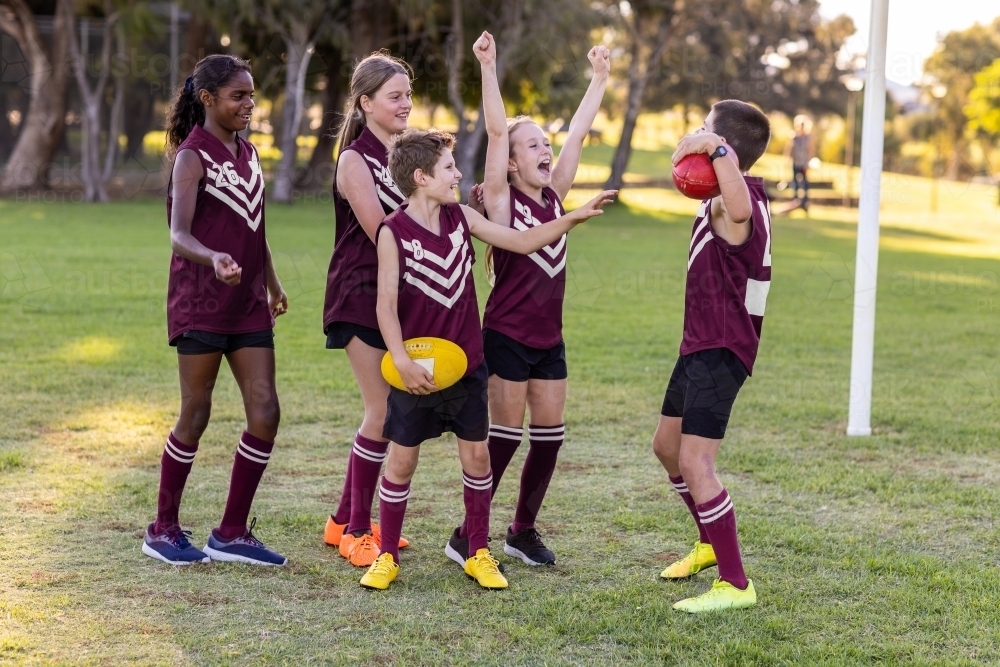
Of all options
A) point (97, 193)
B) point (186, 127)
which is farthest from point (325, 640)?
point (97, 193)

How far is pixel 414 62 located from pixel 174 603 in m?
24.0

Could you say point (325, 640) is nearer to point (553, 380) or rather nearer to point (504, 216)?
point (553, 380)

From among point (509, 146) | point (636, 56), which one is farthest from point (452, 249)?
point (636, 56)

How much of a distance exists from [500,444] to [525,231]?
34.4 inches

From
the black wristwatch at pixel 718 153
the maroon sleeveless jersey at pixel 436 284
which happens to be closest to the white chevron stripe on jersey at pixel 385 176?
the maroon sleeveless jersey at pixel 436 284

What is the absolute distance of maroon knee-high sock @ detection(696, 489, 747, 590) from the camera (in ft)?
12.4

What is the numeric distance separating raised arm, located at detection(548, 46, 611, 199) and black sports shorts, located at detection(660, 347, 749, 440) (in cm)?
97

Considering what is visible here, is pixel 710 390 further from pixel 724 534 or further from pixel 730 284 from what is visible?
pixel 724 534

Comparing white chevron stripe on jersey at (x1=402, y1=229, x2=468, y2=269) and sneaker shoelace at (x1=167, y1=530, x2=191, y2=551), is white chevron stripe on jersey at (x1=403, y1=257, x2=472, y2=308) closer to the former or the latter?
white chevron stripe on jersey at (x1=402, y1=229, x2=468, y2=269)

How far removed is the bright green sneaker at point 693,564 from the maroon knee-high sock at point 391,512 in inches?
38.9

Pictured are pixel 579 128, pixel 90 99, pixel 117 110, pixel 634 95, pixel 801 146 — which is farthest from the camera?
pixel 634 95

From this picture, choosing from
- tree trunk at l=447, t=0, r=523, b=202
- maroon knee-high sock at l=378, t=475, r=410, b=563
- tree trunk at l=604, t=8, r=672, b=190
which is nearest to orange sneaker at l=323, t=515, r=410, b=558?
maroon knee-high sock at l=378, t=475, r=410, b=563

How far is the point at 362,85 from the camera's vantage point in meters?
4.16

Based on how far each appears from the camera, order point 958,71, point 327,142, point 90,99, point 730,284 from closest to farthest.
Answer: point 730,284 < point 90,99 < point 327,142 < point 958,71
